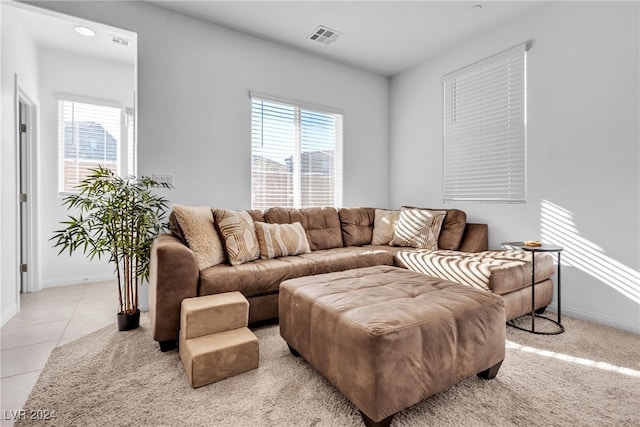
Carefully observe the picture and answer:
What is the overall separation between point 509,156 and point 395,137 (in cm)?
159

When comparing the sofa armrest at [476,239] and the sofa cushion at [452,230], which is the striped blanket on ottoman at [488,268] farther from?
the sofa cushion at [452,230]

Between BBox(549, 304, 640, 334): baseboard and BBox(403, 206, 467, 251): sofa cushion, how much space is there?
96 cm

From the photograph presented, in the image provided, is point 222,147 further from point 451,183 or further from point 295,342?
point 451,183

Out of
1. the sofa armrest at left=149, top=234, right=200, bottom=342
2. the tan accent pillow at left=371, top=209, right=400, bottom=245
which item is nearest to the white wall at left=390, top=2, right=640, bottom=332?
the tan accent pillow at left=371, top=209, right=400, bottom=245

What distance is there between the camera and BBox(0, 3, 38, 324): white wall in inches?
96.9

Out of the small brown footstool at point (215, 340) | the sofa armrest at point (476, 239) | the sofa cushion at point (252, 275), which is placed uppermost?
the sofa armrest at point (476, 239)

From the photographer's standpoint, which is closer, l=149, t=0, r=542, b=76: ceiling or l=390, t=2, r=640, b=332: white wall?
l=390, t=2, r=640, b=332: white wall

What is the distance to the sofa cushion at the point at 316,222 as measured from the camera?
3105mm

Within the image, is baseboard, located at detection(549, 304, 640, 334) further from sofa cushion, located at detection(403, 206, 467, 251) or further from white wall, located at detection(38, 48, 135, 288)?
white wall, located at detection(38, 48, 135, 288)

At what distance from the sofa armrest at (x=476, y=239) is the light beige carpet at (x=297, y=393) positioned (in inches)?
47.5

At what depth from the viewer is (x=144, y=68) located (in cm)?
274

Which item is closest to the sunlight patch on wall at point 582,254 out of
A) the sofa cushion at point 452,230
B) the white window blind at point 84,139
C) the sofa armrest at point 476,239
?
the sofa armrest at point 476,239

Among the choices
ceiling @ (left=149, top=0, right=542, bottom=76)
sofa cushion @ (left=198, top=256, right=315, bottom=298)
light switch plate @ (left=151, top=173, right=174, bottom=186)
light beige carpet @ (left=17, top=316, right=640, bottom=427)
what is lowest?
light beige carpet @ (left=17, top=316, right=640, bottom=427)

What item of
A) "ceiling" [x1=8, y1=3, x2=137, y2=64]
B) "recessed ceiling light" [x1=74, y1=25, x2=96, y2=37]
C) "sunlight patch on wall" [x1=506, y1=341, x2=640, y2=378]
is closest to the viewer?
"sunlight patch on wall" [x1=506, y1=341, x2=640, y2=378]
